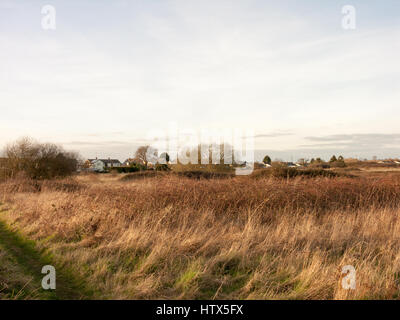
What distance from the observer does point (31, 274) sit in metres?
6.38

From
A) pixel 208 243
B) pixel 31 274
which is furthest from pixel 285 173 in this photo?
pixel 31 274

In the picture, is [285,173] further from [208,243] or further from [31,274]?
[31,274]

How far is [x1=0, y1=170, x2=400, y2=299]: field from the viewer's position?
5.02 metres

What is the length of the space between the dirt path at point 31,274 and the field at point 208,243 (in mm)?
32

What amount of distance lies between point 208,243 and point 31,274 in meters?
3.40

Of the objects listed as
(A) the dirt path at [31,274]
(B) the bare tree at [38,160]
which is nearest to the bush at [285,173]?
(A) the dirt path at [31,274]

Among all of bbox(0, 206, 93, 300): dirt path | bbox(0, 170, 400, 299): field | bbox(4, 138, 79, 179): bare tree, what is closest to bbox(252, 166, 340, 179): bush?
bbox(0, 170, 400, 299): field

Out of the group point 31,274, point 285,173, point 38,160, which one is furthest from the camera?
point 38,160

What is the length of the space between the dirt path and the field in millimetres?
32

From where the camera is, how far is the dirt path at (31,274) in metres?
5.25

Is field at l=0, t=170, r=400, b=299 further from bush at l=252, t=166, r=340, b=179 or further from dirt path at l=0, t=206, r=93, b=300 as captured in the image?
bush at l=252, t=166, r=340, b=179
